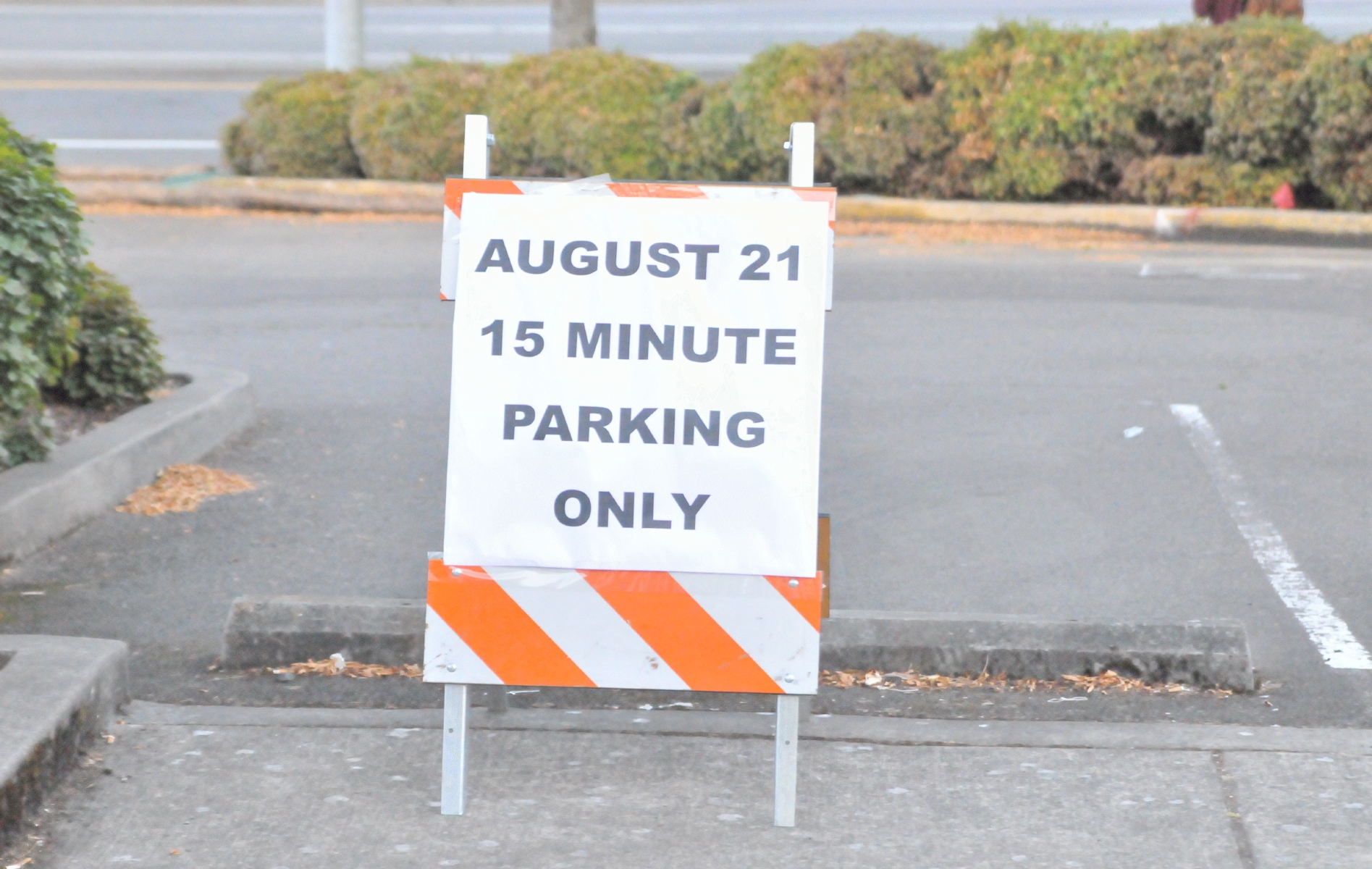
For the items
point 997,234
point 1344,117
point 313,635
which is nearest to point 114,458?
point 313,635

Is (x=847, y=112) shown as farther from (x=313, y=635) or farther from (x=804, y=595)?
(x=804, y=595)

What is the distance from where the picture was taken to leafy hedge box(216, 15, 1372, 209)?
12547 mm

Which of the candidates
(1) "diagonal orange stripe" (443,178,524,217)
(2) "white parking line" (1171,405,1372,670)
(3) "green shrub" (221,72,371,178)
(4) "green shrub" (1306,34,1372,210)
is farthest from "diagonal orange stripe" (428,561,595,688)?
(3) "green shrub" (221,72,371,178)

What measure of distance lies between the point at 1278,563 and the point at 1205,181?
302 inches

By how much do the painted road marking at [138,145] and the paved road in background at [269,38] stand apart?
0.04 m

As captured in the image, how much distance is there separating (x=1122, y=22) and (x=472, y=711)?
24138 millimetres

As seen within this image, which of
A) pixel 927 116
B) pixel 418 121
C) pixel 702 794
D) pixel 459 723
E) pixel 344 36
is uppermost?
pixel 344 36

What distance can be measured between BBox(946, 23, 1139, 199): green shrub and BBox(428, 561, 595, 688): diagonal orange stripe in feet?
33.0

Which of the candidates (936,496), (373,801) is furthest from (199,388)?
(373,801)

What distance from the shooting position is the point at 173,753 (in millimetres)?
4336

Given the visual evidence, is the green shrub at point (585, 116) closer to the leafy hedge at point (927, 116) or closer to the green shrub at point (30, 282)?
the leafy hedge at point (927, 116)

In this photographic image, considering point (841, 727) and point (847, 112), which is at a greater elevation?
point (847, 112)

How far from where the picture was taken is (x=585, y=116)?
14008 millimetres

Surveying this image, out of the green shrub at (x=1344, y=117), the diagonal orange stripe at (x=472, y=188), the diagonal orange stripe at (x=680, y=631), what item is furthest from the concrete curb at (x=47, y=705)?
the green shrub at (x=1344, y=117)
